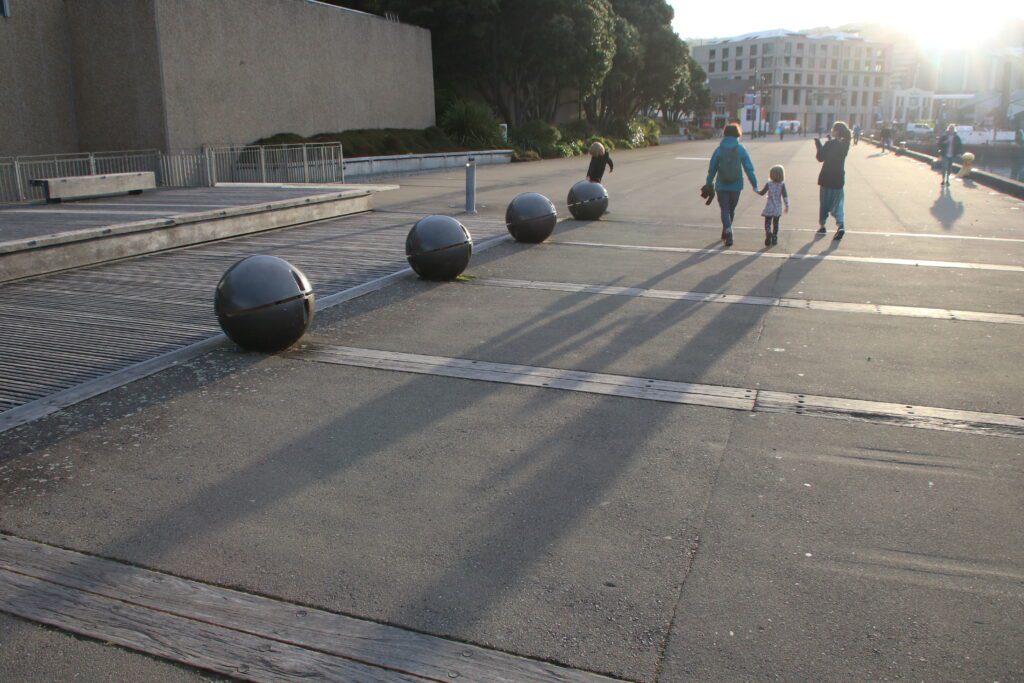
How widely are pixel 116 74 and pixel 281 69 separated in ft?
19.6

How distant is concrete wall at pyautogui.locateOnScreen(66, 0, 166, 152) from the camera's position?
22.2 metres

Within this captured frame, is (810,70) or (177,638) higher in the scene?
(810,70)

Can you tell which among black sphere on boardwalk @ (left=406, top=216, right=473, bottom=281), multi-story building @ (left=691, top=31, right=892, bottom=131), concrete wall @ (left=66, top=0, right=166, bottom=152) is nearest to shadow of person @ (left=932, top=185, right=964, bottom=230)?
black sphere on boardwalk @ (left=406, top=216, right=473, bottom=281)

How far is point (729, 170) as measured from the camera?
43.0 feet

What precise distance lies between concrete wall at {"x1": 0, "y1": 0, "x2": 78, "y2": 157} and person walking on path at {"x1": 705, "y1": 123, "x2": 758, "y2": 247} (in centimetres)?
1710

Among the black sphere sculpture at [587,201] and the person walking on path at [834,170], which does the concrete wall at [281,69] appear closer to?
the black sphere sculpture at [587,201]

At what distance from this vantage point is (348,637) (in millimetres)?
3402

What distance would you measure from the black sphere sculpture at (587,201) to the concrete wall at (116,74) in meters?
12.5

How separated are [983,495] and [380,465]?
10.9 feet

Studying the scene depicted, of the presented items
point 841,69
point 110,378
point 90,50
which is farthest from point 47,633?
point 841,69

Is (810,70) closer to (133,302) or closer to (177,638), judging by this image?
(133,302)

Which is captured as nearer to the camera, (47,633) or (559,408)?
(47,633)

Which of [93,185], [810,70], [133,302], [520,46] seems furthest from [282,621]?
[810,70]

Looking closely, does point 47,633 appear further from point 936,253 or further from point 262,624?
point 936,253
